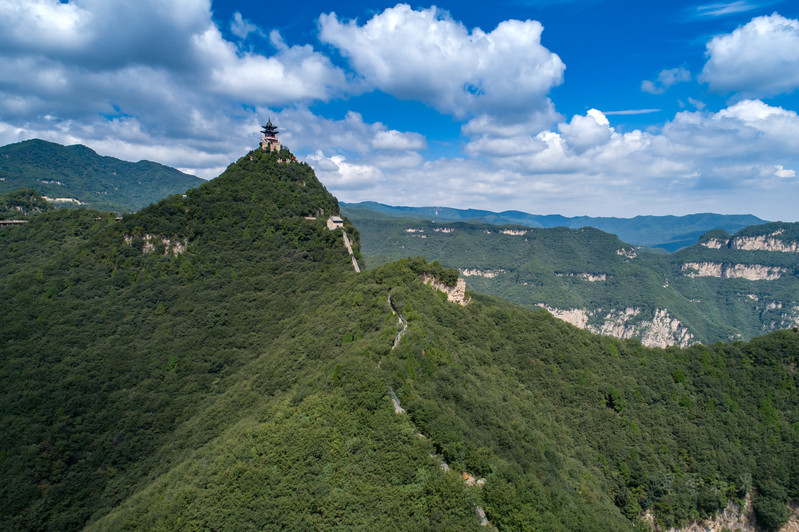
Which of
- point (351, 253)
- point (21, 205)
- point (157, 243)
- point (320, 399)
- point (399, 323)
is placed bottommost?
point (320, 399)

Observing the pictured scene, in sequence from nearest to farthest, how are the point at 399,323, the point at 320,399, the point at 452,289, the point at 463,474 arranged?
the point at 463,474 → the point at 320,399 → the point at 399,323 → the point at 452,289

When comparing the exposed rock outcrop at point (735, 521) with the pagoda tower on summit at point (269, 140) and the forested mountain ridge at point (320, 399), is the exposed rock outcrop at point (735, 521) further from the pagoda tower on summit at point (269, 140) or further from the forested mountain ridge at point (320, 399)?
the pagoda tower on summit at point (269, 140)

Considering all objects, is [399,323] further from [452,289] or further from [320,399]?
[452,289]

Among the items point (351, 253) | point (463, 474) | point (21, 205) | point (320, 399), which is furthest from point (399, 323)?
point (21, 205)

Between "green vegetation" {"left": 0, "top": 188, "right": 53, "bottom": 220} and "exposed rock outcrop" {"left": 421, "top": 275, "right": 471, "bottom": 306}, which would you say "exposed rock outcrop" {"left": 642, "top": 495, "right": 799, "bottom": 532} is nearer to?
"exposed rock outcrop" {"left": 421, "top": 275, "right": 471, "bottom": 306}

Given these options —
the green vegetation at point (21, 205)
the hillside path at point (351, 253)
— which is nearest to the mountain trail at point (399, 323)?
the hillside path at point (351, 253)

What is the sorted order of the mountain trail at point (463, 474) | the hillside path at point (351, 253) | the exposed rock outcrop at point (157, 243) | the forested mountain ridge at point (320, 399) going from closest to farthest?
the mountain trail at point (463, 474), the forested mountain ridge at point (320, 399), the hillside path at point (351, 253), the exposed rock outcrop at point (157, 243)

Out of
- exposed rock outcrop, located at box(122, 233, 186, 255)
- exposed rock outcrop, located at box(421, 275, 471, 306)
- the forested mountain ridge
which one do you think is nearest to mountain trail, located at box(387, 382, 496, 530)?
the forested mountain ridge

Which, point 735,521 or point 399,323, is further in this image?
point 735,521
